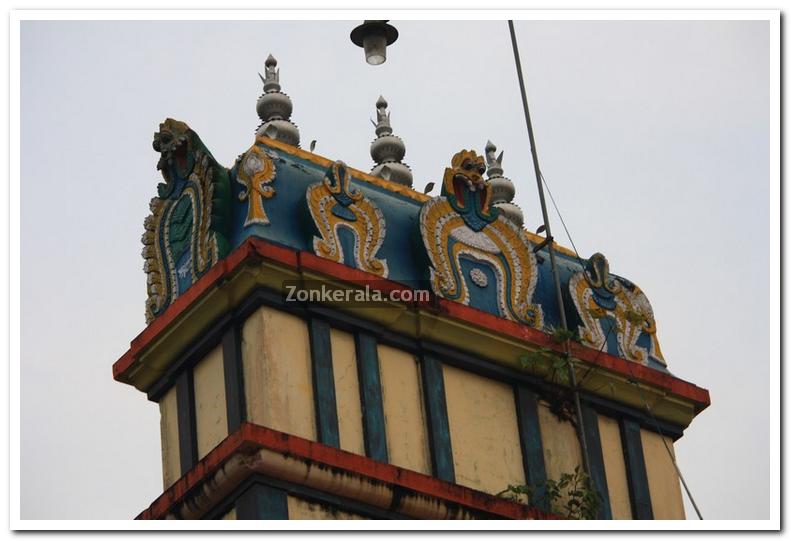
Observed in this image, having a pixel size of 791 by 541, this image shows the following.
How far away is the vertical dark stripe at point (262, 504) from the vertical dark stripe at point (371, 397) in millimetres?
1294

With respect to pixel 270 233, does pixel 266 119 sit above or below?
above

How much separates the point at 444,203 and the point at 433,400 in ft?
7.27

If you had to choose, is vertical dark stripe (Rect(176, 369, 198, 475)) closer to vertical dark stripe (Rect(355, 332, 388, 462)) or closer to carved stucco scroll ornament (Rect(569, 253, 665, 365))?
vertical dark stripe (Rect(355, 332, 388, 462))

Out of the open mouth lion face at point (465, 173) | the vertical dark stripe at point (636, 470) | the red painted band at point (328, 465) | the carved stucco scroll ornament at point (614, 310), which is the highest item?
the open mouth lion face at point (465, 173)

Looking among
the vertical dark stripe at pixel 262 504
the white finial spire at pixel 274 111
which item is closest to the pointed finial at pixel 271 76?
the white finial spire at pixel 274 111

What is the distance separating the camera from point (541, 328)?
94.7ft

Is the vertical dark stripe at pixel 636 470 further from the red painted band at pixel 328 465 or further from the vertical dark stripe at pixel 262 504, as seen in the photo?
the vertical dark stripe at pixel 262 504

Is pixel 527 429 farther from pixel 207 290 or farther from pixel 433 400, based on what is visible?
pixel 207 290

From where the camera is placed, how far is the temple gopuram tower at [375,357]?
1048 inches

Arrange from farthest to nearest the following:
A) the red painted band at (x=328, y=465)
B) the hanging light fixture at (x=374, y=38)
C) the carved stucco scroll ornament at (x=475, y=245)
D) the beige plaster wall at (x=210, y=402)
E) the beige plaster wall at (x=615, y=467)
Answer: the beige plaster wall at (x=615, y=467)
the carved stucco scroll ornament at (x=475, y=245)
the hanging light fixture at (x=374, y=38)
the beige plaster wall at (x=210, y=402)
the red painted band at (x=328, y=465)

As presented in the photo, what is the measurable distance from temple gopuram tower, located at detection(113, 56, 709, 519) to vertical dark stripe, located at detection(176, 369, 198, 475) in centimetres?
2

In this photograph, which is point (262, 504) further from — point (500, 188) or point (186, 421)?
point (500, 188)
